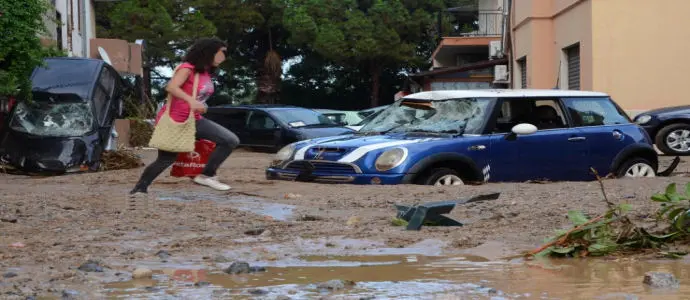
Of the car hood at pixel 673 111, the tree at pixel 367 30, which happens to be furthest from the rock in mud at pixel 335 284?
the tree at pixel 367 30

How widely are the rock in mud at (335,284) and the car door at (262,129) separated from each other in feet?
67.7

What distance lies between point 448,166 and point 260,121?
15.5 metres

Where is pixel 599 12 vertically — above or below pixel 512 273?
above

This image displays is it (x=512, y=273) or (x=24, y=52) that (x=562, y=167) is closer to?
(x=512, y=273)

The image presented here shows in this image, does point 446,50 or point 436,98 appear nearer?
point 436,98

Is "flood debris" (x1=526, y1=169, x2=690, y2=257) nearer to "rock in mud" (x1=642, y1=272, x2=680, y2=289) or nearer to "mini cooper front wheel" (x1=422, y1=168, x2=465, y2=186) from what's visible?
"rock in mud" (x1=642, y1=272, x2=680, y2=289)

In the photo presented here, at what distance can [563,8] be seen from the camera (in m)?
27.5

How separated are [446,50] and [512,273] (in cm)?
4203

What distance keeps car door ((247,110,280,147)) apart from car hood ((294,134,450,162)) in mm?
14042

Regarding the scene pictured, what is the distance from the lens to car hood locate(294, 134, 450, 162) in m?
11.4

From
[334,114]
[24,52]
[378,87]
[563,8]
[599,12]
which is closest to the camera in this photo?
[24,52]

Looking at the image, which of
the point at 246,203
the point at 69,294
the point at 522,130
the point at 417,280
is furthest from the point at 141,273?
the point at 522,130

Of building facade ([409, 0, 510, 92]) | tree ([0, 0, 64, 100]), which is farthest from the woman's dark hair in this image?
building facade ([409, 0, 510, 92])

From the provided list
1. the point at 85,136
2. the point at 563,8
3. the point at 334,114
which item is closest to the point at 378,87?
the point at 334,114
